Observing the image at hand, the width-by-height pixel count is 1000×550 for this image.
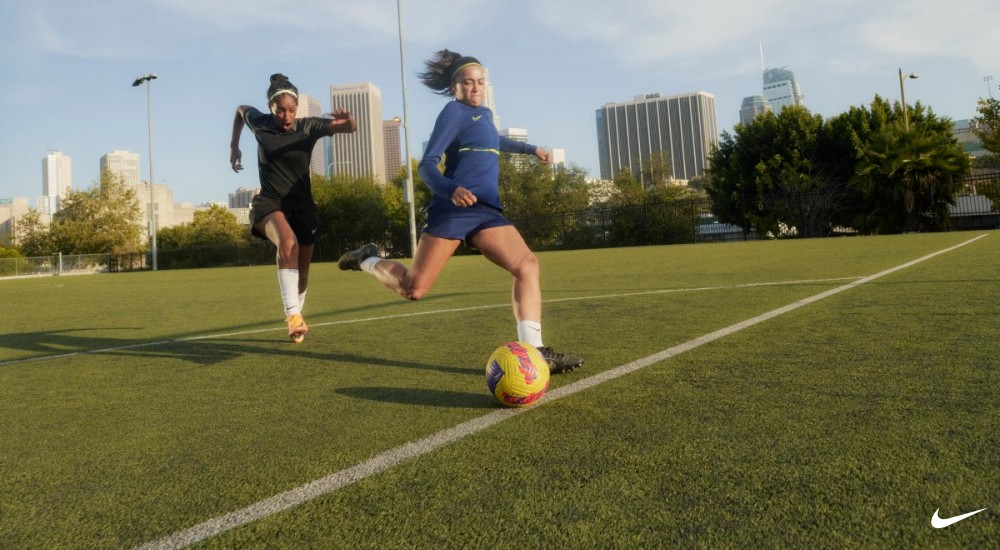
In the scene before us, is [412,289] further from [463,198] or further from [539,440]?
[539,440]

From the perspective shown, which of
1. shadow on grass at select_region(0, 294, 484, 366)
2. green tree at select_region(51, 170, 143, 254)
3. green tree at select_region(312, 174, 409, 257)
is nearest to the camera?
shadow on grass at select_region(0, 294, 484, 366)

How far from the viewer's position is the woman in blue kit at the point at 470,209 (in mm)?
4098

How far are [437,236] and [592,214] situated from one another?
34009mm

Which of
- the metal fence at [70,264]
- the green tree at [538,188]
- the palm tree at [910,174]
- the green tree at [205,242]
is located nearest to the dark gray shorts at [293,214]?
the palm tree at [910,174]

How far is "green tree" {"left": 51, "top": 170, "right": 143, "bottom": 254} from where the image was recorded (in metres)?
55.4

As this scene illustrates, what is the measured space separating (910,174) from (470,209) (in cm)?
2921

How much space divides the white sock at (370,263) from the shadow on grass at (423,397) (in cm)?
132

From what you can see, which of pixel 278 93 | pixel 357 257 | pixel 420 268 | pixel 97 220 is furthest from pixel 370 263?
pixel 97 220

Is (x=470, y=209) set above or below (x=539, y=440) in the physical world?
above

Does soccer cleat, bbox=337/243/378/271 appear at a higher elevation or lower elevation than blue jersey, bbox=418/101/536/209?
lower

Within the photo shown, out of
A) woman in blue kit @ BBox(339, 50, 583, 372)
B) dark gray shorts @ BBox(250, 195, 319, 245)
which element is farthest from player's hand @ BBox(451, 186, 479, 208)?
dark gray shorts @ BBox(250, 195, 319, 245)

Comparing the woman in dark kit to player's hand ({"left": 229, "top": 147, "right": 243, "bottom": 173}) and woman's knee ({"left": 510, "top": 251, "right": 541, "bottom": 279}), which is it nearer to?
player's hand ({"left": 229, "top": 147, "right": 243, "bottom": 173})

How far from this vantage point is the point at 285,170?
6176 millimetres

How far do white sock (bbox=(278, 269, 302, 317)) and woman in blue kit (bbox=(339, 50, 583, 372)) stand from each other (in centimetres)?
154
